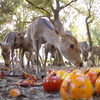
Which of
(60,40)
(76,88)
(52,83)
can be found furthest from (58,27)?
(76,88)

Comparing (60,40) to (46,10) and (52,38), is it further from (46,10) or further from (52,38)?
(46,10)

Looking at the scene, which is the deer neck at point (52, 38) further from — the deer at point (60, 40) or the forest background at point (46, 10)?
the forest background at point (46, 10)

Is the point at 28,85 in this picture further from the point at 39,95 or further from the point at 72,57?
the point at 72,57

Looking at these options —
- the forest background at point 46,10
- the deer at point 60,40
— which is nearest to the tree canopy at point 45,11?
the forest background at point 46,10

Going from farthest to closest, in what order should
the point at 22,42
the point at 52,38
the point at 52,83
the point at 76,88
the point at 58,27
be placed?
the point at 22,42, the point at 52,38, the point at 58,27, the point at 52,83, the point at 76,88

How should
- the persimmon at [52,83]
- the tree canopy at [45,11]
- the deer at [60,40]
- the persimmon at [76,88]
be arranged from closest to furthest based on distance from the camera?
the persimmon at [76,88] < the persimmon at [52,83] < the deer at [60,40] < the tree canopy at [45,11]

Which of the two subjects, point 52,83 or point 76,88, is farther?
point 52,83

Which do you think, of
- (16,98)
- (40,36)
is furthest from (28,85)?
(40,36)

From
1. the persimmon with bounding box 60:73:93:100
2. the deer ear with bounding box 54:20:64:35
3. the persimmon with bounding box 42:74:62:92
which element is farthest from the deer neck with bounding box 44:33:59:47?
the persimmon with bounding box 60:73:93:100

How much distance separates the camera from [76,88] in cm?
166

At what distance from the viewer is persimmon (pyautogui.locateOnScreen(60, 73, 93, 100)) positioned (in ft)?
5.32

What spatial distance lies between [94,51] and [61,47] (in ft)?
38.4

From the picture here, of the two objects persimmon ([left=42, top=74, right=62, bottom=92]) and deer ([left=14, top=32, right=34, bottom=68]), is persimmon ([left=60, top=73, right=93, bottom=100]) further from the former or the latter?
deer ([left=14, top=32, right=34, bottom=68])

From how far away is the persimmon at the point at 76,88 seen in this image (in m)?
1.62
